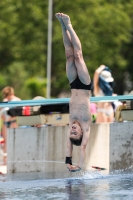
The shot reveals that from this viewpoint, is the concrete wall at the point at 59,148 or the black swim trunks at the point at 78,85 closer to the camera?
the black swim trunks at the point at 78,85

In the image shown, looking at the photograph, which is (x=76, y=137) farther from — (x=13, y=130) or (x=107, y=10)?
(x=107, y=10)

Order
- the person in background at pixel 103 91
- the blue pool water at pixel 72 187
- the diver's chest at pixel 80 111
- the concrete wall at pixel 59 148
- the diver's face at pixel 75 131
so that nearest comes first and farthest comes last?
the blue pool water at pixel 72 187
the diver's face at pixel 75 131
the diver's chest at pixel 80 111
the concrete wall at pixel 59 148
the person in background at pixel 103 91

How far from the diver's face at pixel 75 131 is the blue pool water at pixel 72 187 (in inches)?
25.4

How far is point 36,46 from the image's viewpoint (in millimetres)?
52969

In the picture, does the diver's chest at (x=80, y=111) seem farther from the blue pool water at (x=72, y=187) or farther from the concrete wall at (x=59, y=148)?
the concrete wall at (x=59, y=148)

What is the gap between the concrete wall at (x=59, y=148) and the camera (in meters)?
13.2

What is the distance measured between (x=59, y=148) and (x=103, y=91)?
3227 mm

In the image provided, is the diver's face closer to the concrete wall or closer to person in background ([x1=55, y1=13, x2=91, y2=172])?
person in background ([x1=55, y1=13, x2=91, y2=172])

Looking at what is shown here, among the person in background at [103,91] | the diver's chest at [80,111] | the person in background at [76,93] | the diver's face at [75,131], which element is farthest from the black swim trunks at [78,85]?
the person in background at [103,91]

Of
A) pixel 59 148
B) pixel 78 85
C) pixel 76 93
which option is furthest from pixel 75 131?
pixel 59 148

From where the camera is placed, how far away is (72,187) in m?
10.3

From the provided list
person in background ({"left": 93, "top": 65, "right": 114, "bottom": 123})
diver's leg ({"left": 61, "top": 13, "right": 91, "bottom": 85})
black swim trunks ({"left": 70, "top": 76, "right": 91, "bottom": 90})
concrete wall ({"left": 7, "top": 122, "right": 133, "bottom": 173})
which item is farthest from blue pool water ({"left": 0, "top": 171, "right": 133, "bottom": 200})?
person in background ({"left": 93, "top": 65, "right": 114, "bottom": 123})

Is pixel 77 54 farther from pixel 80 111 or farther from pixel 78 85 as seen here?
pixel 80 111

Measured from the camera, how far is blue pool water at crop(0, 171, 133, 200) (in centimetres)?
921
